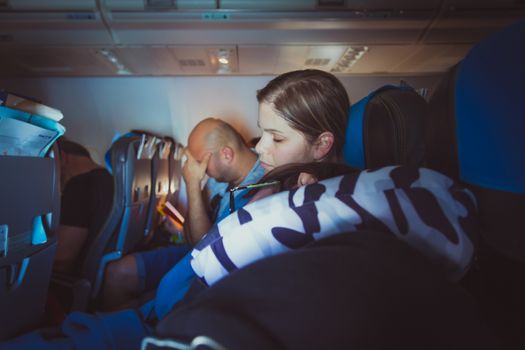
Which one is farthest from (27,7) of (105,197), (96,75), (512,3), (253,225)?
(512,3)

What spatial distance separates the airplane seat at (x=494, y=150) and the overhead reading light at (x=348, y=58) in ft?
7.09

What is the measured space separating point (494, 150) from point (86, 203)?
1936mm

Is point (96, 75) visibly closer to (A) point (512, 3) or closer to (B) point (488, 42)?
(B) point (488, 42)

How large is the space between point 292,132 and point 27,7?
2.41 metres

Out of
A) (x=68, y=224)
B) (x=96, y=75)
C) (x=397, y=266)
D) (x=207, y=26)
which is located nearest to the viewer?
(x=397, y=266)

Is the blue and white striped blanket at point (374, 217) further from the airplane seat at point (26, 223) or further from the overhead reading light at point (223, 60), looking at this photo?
the overhead reading light at point (223, 60)

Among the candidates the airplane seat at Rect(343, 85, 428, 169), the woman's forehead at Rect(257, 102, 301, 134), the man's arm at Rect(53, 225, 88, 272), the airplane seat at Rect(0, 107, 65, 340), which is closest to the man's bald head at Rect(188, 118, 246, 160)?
the man's arm at Rect(53, 225, 88, 272)

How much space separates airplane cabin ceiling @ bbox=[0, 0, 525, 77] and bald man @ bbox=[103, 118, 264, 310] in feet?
2.65

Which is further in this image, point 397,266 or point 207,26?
point 207,26

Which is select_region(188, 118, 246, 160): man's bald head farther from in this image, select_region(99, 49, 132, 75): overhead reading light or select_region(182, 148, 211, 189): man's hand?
select_region(99, 49, 132, 75): overhead reading light

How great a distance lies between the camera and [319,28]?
2.18 m

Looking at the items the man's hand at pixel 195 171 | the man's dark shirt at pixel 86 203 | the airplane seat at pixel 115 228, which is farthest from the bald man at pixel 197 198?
Result: the man's dark shirt at pixel 86 203

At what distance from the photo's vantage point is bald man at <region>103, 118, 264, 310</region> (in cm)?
179

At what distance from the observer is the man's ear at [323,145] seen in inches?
38.7
